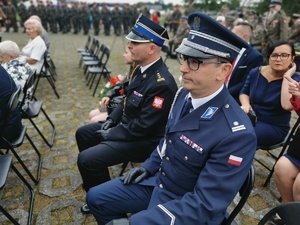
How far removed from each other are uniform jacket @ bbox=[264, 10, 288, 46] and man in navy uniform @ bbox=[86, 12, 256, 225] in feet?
20.4

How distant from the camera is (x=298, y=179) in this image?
6.46 ft

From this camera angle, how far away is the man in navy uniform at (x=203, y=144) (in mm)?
1270

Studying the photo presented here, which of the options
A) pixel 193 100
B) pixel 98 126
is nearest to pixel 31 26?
pixel 98 126

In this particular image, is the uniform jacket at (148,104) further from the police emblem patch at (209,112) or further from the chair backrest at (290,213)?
the chair backrest at (290,213)

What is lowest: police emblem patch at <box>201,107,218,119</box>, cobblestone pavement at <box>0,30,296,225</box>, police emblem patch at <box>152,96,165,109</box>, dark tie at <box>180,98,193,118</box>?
cobblestone pavement at <box>0,30,296,225</box>

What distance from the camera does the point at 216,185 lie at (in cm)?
125

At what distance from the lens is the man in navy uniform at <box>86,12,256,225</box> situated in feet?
4.17

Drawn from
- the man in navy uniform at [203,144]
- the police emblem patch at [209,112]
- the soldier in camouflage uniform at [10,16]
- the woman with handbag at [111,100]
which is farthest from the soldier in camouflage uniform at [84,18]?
the police emblem patch at [209,112]

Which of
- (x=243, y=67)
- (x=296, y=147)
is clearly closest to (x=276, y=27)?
(x=243, y=67)

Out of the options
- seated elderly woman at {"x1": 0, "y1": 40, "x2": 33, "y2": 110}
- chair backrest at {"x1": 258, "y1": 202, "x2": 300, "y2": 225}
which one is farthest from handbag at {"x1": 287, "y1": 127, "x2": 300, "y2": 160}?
seated elderly woman at {"x1": 0, "y1": 40, "x2": 33, "y2": 110}

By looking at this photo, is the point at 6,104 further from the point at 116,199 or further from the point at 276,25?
the point at 276,25

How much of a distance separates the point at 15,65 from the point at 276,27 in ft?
21.7

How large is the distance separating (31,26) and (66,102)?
1.67 meters

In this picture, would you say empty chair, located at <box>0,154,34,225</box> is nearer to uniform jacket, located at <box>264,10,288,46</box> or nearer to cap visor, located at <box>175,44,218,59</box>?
cap visor, located at <box>175,44,218,59</box>
